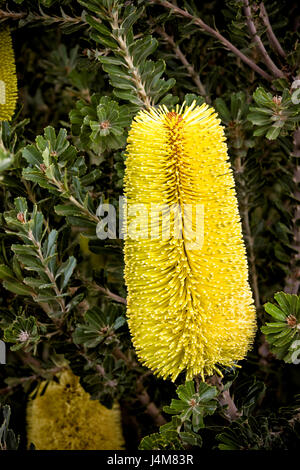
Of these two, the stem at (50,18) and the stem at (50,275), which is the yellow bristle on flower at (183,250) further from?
the stem at (50,18)

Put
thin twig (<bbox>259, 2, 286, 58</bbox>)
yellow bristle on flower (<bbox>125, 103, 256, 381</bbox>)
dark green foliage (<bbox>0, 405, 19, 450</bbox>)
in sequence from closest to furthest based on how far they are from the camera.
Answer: yellow bristle on flower (<bbox>125, 103, 256, 381</bbox>), dark green foliage (<bbox>0, 405, 19, 450</bbox>), thin twig (<bbox>259, 2, 286, 58</bbox>)

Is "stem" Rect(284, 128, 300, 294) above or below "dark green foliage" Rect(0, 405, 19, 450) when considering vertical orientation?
above

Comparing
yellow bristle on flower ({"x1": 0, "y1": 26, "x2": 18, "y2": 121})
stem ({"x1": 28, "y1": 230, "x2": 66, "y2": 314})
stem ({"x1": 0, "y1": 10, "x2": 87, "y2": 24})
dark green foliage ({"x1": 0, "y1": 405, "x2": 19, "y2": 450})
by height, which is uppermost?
stem ({"x1": 0, "y1": 10, "x2": 87, "y2": 24})

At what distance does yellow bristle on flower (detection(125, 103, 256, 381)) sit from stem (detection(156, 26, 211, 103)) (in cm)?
27

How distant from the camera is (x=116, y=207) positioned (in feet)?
2.32

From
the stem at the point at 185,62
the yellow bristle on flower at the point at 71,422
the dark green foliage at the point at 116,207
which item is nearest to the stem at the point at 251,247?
the dark green foliage at the point at 116,207

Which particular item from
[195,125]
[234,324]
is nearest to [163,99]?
[195,125]

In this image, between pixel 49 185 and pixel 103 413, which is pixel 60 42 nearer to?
pixel 49 185

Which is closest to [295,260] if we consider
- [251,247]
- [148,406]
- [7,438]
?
[251,247]

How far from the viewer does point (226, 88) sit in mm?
954

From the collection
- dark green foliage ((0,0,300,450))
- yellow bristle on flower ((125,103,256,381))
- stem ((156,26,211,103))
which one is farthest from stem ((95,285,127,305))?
stem ((156,26,211,103))

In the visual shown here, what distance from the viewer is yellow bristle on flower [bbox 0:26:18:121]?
70 cm

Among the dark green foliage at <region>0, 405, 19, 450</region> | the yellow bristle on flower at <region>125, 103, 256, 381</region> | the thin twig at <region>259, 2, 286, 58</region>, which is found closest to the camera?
the yellow bristle on flower at <region>125, 103, 256, 381</region>

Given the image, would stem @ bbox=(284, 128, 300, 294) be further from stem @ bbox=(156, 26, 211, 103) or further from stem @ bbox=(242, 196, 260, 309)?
stem @ bbox=(156, 26, 211, 103)
